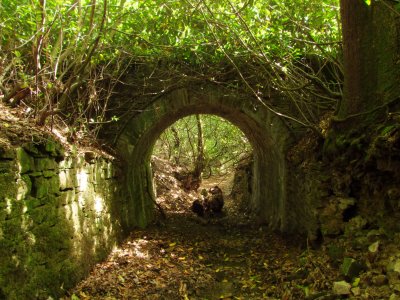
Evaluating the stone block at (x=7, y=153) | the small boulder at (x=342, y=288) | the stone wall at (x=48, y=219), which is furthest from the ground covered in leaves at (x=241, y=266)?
the stone block at (x=7, y=153)

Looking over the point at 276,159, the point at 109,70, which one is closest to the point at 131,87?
the point at 109,70

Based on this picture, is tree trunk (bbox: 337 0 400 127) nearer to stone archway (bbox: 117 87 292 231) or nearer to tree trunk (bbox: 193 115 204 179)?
stone archway (bbox: 117 87 292 231)

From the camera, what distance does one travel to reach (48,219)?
11.3 ft

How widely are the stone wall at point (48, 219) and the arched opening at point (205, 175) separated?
475cm

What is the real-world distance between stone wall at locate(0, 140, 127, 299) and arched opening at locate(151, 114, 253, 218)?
4748 mm

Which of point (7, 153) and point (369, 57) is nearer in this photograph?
point (7, 153)

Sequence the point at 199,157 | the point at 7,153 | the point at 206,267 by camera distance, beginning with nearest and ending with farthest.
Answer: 1. the point at 7,153
2. the point at 206,267
3. the point at 199,157

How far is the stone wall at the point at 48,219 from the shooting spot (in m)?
2.80

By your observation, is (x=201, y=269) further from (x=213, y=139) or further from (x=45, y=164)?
(x=213, y=139)

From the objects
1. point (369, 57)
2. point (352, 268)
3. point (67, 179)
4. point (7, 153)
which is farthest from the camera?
point (67, 179)

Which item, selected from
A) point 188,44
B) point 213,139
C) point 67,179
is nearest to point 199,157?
point 213,139

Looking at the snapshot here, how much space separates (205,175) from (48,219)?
46.3 feet

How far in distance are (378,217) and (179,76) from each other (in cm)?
441

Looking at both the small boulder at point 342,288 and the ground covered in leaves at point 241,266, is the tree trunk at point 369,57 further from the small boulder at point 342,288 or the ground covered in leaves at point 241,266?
the small boulder at point 342,288
